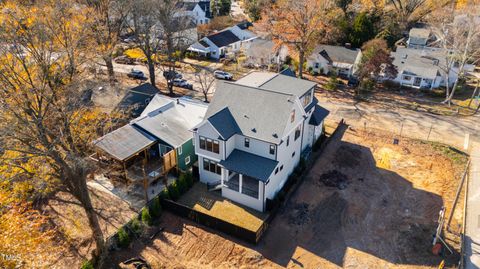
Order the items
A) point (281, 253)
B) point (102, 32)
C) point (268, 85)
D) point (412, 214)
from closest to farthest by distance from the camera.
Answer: point (281, 253), point (412, 214), point (268, 85), point (102, 32)

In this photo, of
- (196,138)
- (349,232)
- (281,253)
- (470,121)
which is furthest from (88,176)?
(470,121)

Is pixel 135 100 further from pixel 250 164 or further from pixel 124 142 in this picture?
pixel 250 164

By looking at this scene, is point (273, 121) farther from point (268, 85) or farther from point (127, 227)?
point (127, 227)

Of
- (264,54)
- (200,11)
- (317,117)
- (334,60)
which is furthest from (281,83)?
(200,11)

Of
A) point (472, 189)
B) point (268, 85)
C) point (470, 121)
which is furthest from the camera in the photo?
point (470, 121)

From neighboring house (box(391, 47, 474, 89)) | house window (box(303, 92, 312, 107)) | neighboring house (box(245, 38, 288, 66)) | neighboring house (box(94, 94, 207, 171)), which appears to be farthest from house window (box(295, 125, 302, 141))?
neighboring house (box(245, 38, 288, 66))

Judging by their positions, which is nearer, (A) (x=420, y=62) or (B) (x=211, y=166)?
(B) (x=211, y=166)
